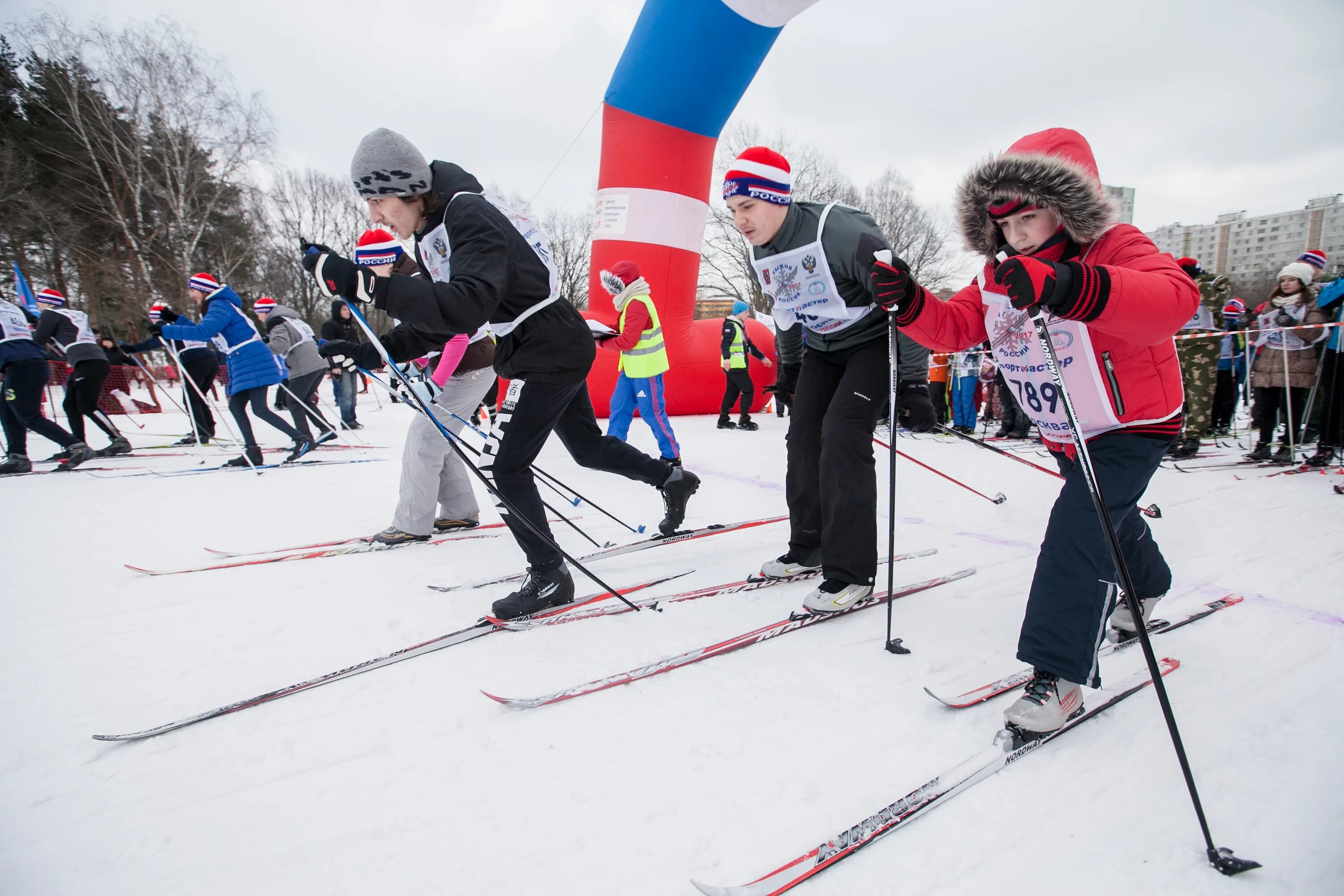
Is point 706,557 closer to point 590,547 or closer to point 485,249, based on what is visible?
point 590,547

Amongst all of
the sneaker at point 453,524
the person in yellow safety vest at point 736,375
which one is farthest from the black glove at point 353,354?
the person in yellow safety vest at point 736,375

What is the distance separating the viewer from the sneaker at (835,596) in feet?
7.75

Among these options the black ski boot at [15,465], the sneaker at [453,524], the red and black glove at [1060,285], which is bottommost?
the sneaker at [453,524]

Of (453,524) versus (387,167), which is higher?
(387,167)

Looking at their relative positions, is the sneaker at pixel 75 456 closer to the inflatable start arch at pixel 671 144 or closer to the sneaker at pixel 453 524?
the sneaker at pixel 453 524

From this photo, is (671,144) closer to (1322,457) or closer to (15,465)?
(1322,457)

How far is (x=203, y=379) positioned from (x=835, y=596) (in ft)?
27.2

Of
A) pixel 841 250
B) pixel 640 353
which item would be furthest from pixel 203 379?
pixel 841 250

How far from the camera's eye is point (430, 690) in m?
1.92

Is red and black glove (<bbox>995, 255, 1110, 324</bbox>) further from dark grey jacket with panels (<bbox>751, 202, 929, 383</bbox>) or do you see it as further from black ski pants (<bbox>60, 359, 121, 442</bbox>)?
black ski pants (<bbox>60, 359, 121, 442</bbox>)

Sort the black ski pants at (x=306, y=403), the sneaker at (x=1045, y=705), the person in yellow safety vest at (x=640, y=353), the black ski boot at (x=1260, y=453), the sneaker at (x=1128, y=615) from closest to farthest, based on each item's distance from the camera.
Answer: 1. the sneaker at (x=1045, y=705)
2. the sneaker at (x=1128, y=615)
3. the person in yellow safety vest at (x=640, y=353)
4. the black ski boot at (x=1260, y=453)
5. the black ski pants at (x=306, y=403)

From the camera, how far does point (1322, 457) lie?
5586 mm

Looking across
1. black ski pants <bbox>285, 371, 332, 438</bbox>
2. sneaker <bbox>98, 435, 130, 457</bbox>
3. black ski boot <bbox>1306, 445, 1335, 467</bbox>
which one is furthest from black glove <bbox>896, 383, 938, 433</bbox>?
sneaker <bbox>98, 435, 130, 457</bbox>

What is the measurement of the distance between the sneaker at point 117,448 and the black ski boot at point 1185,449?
37.0 ft
